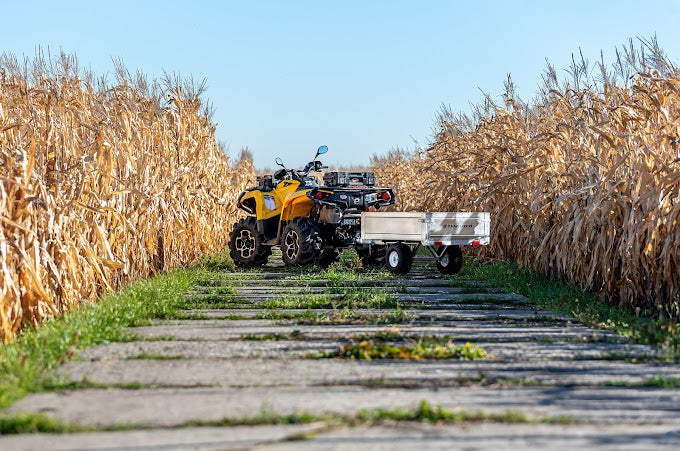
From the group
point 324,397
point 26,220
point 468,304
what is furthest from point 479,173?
point 324,397

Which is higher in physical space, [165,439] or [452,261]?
[452,261]

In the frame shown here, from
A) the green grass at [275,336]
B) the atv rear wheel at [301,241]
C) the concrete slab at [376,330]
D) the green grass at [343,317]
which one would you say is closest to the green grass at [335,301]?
the green grass at [343,317]

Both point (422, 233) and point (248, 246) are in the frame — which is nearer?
point (422, 233)

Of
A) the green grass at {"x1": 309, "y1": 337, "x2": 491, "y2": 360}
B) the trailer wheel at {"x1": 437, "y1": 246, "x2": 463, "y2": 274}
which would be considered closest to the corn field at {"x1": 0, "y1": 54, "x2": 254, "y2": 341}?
the green grass at {"x1": 309, "y1": 337, "x2": 491, "y2": 360}

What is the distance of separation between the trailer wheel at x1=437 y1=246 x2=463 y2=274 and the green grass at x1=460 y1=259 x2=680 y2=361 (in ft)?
1.29

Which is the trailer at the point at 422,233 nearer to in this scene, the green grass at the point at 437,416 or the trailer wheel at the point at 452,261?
the trailer wheel at the point at 452,261

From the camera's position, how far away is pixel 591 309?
7.52 metres

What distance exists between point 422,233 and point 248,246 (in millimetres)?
3061

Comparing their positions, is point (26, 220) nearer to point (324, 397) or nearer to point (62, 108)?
point (62, 108)

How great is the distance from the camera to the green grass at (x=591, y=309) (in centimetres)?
627

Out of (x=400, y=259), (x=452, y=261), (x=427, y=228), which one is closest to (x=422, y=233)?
(x=427, y=228)

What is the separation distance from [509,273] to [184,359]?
5854 mm

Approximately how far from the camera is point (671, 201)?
25.0ft

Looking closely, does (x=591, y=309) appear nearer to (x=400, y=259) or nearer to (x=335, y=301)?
(x=335, y=301)
